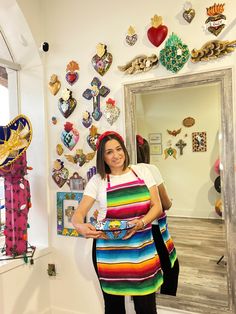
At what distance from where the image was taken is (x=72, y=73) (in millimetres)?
2031

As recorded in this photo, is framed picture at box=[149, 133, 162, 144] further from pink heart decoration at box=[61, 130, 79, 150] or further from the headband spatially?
pink heart decoration at box=[61, 130, 79, 150]

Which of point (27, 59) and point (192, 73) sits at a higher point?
point (27, 59)

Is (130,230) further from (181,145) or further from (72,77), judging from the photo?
(72,77)

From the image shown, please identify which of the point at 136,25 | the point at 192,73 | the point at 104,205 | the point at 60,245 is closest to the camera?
the point at 104,205

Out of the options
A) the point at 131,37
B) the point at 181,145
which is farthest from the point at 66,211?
the point at 131,37

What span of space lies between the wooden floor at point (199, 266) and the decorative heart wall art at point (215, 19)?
1103mm

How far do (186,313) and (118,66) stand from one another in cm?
165

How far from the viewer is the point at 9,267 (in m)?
1.83

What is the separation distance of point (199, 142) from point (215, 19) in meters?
0.71

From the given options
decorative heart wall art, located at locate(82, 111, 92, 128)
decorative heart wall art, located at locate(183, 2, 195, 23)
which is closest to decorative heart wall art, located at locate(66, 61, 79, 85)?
decorative heart wall art, located at locate(82, 111, 92, 128)

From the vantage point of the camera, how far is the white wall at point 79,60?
1.74 m

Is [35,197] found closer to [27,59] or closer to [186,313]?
[27,59]

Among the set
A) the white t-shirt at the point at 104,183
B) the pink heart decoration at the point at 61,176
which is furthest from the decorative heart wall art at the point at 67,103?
the white t-shirt at the point at 104,183

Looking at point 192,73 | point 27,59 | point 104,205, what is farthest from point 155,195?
point 27,59
